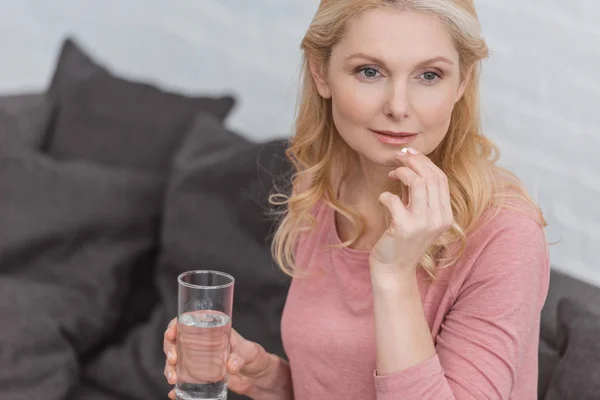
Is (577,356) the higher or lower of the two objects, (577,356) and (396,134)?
the lower

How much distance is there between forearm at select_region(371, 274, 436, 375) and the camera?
136 centimetres

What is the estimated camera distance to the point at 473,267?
1.43m

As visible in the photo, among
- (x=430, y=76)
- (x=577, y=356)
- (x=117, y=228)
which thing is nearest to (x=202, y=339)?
(x=430, y=76)

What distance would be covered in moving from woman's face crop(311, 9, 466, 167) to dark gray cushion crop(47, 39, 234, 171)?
4.08 feet

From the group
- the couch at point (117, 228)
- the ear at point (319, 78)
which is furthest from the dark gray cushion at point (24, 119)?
the ear at point (319, 78)

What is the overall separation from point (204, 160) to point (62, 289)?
0.51 metres

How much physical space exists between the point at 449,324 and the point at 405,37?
0.45 m

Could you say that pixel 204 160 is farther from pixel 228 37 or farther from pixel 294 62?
pixel 228 37

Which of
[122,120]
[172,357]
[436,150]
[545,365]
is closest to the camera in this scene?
[172,357]

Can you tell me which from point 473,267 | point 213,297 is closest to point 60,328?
point 213,297

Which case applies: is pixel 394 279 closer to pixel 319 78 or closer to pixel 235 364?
pixel 235 364

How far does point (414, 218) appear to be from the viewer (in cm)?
133

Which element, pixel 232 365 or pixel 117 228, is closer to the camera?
pixel 232 365

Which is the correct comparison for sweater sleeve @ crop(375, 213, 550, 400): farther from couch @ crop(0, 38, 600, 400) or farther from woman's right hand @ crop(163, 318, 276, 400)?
couch @ crop(0, 38, 600, 400)
